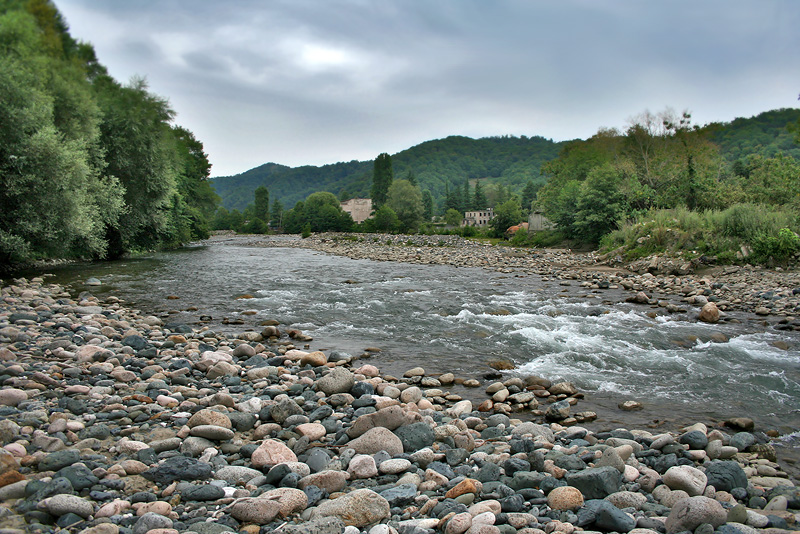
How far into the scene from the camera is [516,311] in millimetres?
12383

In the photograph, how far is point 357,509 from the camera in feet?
10.2

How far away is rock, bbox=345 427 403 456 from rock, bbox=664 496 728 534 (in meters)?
2.27

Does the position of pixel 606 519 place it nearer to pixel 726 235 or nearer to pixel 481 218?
pixel 726 235

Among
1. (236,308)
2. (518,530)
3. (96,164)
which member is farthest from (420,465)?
(96,164)

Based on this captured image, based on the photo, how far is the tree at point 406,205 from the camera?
82.3m

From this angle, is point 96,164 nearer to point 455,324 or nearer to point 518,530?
point 455,324

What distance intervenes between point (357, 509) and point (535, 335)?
7469 mm

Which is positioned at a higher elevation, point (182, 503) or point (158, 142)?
point (158, 142)

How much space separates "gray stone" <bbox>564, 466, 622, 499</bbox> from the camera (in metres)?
3.57

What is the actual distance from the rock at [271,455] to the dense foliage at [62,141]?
7.95 metres

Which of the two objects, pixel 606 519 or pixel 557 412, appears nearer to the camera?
pixel 606 519

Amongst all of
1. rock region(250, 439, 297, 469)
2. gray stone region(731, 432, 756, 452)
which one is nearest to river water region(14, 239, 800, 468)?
gray stone region(731, 432, 756, 452)

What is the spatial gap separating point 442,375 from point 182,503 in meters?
4.50

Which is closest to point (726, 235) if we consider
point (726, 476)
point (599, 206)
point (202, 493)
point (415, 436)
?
point (599, 206)
